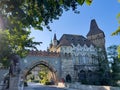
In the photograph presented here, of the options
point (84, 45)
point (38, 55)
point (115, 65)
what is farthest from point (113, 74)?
point (38, 55)

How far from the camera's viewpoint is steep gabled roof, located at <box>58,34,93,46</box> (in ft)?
172

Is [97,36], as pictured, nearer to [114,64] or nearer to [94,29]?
[94,29]

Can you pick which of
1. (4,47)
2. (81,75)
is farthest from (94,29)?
(4,47)

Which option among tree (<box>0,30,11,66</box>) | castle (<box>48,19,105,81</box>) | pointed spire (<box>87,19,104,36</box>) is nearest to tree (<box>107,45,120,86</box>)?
castle (<box>48,19,105,81</box>)

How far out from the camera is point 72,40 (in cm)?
5553

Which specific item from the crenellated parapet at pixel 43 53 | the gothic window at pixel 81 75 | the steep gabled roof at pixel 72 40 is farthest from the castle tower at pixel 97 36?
the crenellated parapet at pixel 43 53

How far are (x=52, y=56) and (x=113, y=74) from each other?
16063 millimetres

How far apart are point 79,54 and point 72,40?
195 inches

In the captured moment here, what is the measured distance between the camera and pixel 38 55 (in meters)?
48.5

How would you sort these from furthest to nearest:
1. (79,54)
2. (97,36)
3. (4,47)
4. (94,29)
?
(94,29)
(97,36)
(79,54)
(4,47)

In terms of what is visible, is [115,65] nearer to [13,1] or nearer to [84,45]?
[84,45]

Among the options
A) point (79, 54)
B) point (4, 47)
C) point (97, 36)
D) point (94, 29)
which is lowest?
point (4, 47)

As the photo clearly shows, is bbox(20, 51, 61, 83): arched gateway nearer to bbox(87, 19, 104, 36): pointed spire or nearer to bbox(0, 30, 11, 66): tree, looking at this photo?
bbox(87, 19, 104, 36): pointed spire

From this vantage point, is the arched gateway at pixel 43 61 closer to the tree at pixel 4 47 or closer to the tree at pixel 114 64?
the tree at pixel 114 64
